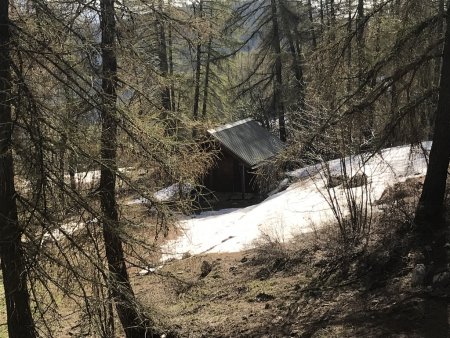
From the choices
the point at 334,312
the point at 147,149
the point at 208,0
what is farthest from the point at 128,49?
the point at 208,0

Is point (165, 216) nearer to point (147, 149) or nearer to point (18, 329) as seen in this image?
point (147, 149)

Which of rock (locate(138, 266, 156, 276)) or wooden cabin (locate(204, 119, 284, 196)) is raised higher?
wooden cabin (locate(204, 119, 284, 196))

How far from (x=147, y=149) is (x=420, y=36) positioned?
5221mm

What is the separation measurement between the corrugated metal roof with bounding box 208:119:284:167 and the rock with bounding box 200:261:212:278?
32.2 ft

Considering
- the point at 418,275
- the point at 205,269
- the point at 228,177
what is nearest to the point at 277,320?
the point at 418,275

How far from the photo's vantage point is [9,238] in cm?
445

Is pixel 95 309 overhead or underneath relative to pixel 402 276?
overhead

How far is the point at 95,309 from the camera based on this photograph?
14.6ft

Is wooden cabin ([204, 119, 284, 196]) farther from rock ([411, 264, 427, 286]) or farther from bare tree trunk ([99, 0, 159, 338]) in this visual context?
rock ([411, 264, 427, 286])

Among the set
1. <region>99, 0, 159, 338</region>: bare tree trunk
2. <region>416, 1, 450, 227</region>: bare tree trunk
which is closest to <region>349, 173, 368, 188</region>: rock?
<region>416, 1, 450, 227</region>: bare tree trunk

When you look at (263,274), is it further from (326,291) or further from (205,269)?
(326,291)

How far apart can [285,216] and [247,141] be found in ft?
34.0

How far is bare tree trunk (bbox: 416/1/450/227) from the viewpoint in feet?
24.7

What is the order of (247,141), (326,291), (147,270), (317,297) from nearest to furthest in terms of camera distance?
1. (147,270)
2. (317,297)
3. (326,291)
4. (247,141)
